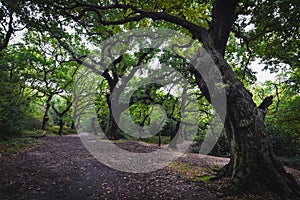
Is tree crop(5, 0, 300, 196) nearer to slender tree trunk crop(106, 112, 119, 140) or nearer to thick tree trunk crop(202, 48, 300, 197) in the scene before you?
thick tree trunk crop(202, 48, 300, 197)

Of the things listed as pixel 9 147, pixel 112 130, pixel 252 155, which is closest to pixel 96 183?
pixel 252 155

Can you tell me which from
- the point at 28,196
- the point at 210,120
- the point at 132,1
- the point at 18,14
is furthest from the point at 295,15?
the point at 210,120

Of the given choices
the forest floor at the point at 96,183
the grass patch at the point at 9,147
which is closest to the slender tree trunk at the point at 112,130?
the grass patch at the point at 9,147

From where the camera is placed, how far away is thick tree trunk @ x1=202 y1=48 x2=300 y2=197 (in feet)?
12.6

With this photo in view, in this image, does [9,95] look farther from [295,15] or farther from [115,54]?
[295,15]

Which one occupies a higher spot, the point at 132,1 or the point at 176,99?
the point at 132,1

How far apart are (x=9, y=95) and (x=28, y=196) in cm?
769

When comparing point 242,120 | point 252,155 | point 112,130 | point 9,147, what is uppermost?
point 242,120

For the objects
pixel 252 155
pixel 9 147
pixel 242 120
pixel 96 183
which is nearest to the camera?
pixel 252 155

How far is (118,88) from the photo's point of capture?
13.8m

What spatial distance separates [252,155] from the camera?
3.90 meters

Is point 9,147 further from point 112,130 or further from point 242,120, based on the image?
point 242,120

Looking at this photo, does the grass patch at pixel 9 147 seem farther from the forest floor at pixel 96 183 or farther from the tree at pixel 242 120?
the tree at pixel 242 120

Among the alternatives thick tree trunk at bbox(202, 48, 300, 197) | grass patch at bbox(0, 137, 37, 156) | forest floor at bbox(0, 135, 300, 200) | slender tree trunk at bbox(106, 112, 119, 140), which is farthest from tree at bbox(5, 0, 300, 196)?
slender tree trunk at bbox(106, 112, 119, 140)
